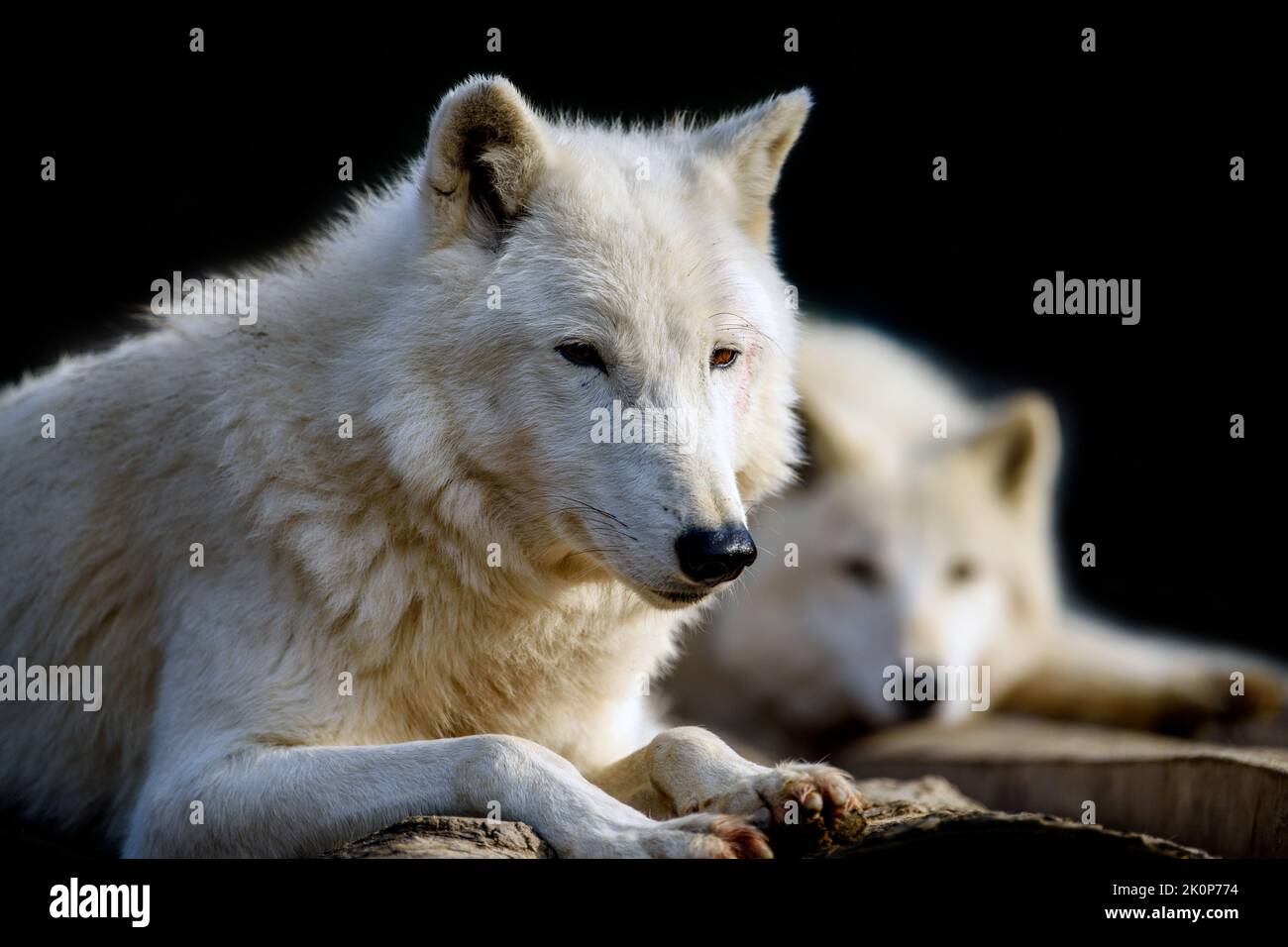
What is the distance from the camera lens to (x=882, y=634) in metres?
7.75

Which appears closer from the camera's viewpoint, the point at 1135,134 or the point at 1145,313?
the point at 1135,134

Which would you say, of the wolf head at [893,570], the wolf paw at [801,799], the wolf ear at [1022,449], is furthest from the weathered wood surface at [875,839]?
the wolf ear at [1022,449]

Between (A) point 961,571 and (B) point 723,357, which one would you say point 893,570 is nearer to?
(A) point 961,571

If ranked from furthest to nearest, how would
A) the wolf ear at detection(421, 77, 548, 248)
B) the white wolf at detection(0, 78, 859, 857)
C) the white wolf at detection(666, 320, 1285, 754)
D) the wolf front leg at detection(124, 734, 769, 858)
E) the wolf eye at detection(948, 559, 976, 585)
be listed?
the wolf eye at detection(948, 559, 976, 585), the white wolf at detection(666, 320, 1285, 754), the wolf ear at detection(421, 77, 548, 248), the white wolf at detection(0, 78, 859, 857), the wolf front leg at detection(124, 734, 769, 858)

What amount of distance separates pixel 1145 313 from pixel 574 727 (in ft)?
23.0

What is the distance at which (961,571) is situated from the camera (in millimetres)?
7910

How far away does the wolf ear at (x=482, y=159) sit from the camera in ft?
11.8

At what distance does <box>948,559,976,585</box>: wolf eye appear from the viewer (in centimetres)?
789

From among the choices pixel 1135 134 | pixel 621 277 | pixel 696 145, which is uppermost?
pixel 1135 134

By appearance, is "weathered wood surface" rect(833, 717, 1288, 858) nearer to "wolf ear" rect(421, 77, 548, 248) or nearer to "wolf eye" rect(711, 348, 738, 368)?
"wolf eye" rect(711, 348, 738, 368)

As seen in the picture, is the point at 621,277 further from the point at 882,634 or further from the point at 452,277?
the point at 882,634

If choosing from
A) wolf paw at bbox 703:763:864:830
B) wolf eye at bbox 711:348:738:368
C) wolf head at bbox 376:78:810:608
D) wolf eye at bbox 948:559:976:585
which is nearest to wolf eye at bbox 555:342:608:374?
wolf head at bbox 376:78:810:608

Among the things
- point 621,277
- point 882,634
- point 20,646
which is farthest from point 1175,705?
point 20,646
